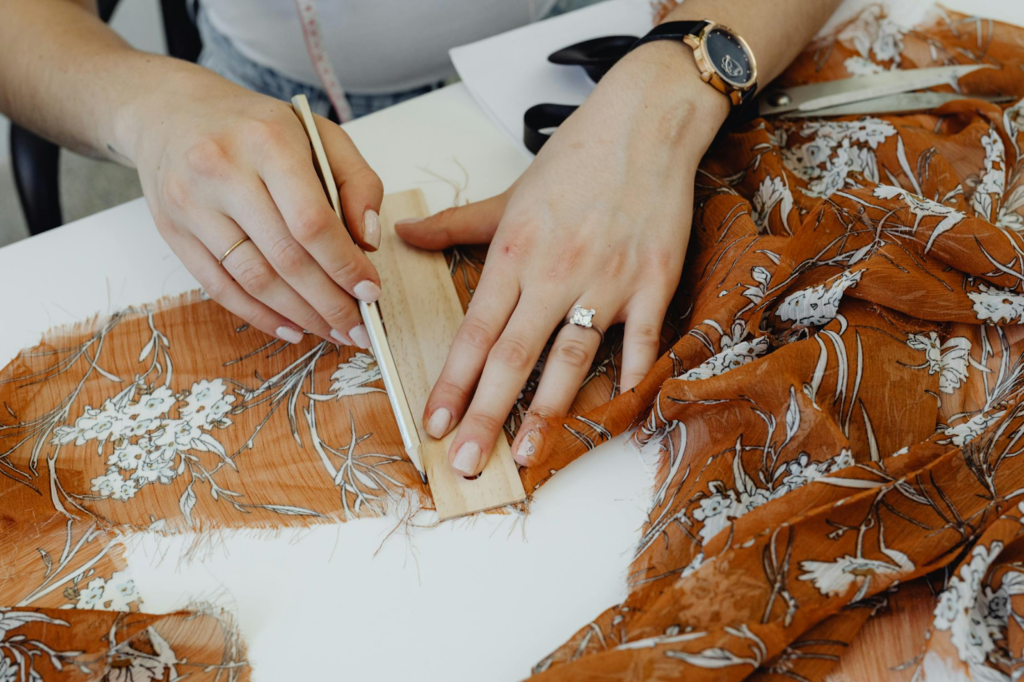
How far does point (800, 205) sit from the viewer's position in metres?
0.75

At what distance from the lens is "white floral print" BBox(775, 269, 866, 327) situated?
24.2 inches

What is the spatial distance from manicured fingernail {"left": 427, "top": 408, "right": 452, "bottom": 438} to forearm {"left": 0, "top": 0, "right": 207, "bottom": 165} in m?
0.46

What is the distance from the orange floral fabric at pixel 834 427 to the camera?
0.48 m

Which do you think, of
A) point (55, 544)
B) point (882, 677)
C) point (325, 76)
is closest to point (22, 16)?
point (325, 76)

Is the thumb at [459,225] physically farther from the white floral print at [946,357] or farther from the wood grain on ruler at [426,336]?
the white floral print at [946,357]

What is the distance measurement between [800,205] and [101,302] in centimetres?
77

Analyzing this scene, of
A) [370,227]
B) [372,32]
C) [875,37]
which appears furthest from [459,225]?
[875,37]

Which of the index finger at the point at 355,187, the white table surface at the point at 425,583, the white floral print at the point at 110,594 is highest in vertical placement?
the index finger at the point at 355,187

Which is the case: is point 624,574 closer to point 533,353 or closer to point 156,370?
point 533,353

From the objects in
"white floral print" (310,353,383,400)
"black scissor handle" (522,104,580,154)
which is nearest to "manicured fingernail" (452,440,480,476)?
"white floral print" (310,353,383,400)

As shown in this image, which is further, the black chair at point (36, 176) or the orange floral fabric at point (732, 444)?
the black chair at point (36, 176)

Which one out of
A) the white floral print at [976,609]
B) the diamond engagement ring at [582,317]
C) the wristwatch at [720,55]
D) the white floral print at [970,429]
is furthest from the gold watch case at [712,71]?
the white floral print at [976,609]

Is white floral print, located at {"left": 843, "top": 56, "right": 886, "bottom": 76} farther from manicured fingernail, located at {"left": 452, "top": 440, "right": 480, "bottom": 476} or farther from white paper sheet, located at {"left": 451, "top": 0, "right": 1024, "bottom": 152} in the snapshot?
manicured fingernail, located at {"left": 452, "top": 440, "right": 480, "bottom": 476}

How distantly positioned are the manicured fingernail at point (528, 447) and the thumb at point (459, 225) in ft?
0.85
